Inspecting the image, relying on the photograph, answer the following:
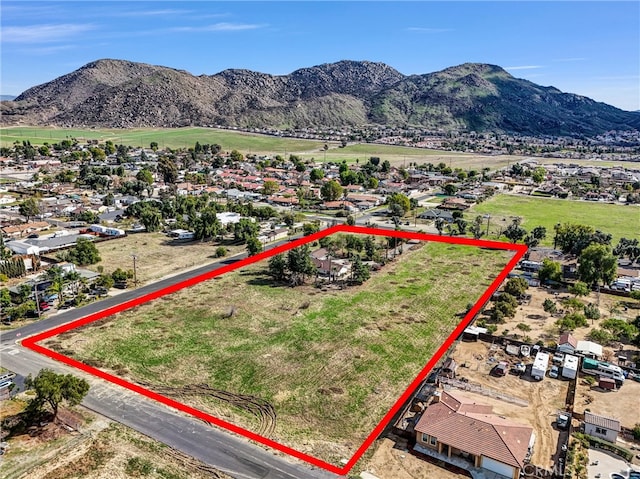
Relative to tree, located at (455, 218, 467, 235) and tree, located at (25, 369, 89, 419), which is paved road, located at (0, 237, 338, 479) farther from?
tree, located at (455, 218, 467, 235)

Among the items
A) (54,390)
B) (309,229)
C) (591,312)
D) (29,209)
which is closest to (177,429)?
(54,390)

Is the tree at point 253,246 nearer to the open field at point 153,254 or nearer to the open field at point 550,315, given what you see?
the open field at point 153,254

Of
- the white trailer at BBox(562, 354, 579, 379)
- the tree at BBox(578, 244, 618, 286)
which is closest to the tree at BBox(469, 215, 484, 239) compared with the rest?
the tree at BBox(578, 244, 618, 286)

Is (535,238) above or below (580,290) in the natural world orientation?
above

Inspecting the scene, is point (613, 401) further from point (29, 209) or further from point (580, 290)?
point (29, 209)

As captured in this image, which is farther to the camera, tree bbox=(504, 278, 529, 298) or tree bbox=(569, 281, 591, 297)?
tree bbox=(504, 278, 529, 298)

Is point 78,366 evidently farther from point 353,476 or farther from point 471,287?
point 471,287
